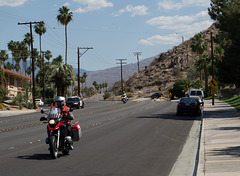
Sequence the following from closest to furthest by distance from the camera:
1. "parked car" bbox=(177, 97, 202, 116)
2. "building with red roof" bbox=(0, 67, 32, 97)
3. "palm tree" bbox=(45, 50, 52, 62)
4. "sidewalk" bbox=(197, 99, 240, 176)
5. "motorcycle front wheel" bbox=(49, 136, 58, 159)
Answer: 1. "sidewalk" bbox=(197, 99, 240, 176)
2. "motorcycle front wheel" bbox=(49, 136, 58, 159)
3. "parked car" bbox=(177, 97, 202, 116)
4. "building with red roof" bbox=(0, 67, 32, 97)
5. "palm tree" bbox=(45, 50, 52, 62)

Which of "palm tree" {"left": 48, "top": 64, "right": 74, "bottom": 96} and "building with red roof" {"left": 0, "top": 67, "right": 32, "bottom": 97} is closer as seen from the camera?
"building with red roof" {"left": 0, "top": 67, "right": 32, "bottom": 97}

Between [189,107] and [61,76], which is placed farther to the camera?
[61,76]

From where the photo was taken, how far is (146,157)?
12125 millimetres

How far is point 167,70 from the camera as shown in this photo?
153 meters

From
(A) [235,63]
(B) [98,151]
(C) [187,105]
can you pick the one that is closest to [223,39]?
(A) [235,63]

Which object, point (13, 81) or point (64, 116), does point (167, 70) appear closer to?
point (13, 81)

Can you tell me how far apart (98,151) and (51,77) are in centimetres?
6401

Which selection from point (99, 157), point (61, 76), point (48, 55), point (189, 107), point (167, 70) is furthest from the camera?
point (167, 70)

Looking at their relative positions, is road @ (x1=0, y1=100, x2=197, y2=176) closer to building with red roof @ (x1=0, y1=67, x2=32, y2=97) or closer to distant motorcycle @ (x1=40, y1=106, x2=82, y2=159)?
distant motorcycle @ (x1=40, y1=106, x2=82, y2=159)

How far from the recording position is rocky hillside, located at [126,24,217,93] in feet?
476

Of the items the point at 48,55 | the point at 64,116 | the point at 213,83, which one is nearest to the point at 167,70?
the point at 48,55

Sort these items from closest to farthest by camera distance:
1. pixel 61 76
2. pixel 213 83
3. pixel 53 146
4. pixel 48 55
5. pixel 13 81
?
pixel 53 146, pixel 213 83, pixel 61 76, pixel 13 81, pixel 48 55

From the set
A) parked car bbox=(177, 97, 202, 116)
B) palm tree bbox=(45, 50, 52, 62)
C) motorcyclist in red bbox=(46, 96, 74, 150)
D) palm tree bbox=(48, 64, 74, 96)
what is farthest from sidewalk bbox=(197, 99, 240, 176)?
palm tree bbox=(45, 50, 52, 62)

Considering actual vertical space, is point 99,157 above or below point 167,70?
below
